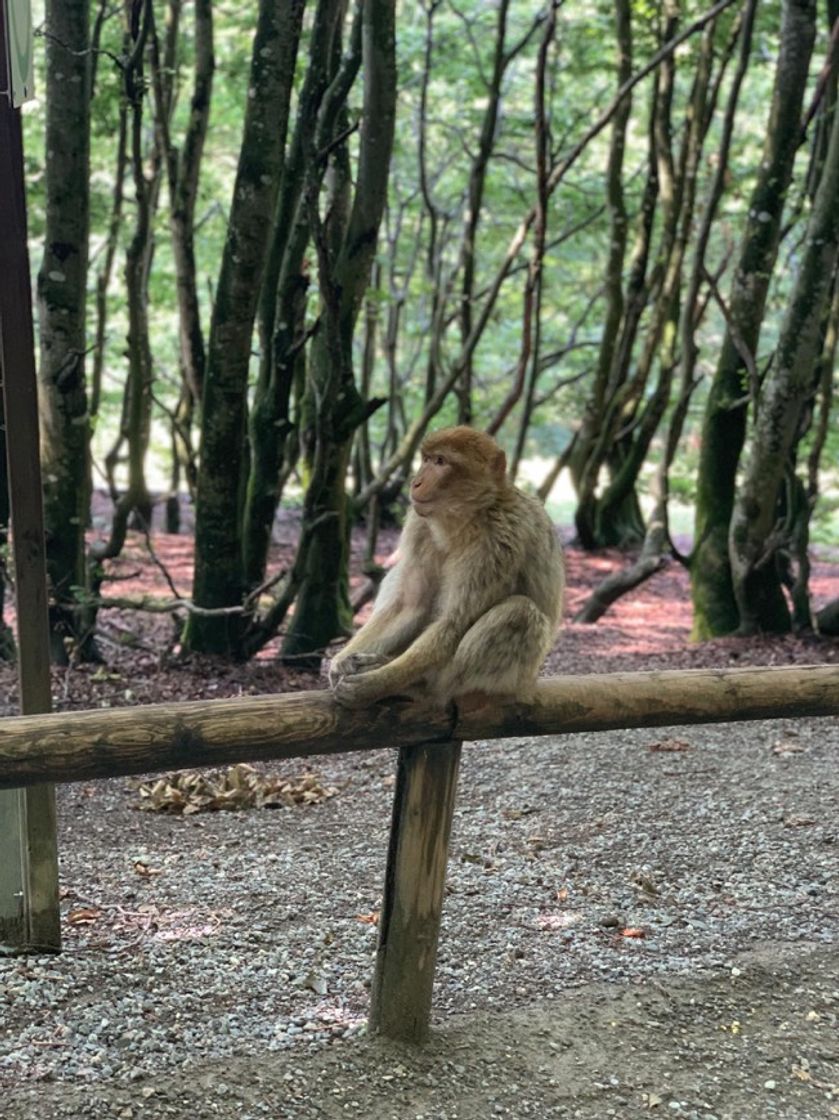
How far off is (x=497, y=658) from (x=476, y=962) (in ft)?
4.22

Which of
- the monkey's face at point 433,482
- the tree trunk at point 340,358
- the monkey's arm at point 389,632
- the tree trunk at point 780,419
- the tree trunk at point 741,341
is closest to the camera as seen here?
the monkey's face at point 433,482

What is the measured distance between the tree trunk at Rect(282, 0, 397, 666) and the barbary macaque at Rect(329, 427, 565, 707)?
10.4 ft

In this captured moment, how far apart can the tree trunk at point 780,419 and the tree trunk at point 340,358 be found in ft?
9.22

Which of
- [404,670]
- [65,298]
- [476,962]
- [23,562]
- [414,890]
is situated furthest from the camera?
[65,298]

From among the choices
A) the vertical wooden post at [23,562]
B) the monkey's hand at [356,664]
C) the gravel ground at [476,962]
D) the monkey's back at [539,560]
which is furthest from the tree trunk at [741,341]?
the vertical wooden post at [23,562]

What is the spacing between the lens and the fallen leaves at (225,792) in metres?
5.59

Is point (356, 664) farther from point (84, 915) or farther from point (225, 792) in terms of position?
point (225, 792)

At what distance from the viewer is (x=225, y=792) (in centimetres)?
568

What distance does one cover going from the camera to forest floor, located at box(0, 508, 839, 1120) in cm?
340

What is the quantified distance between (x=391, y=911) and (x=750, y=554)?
18.4 feet

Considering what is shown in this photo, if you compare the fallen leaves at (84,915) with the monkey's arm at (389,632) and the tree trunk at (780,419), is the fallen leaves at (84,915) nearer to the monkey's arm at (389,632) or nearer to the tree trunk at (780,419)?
the monkey's arm at (389,632)

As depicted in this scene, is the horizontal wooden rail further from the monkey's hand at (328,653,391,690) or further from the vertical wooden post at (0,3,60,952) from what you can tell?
the vertical wooden post at (0,3,60,952)

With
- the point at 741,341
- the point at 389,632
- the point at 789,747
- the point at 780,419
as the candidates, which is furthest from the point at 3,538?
the point at 741,341

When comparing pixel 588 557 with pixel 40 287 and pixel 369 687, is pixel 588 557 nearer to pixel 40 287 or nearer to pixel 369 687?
pixel 40 287
